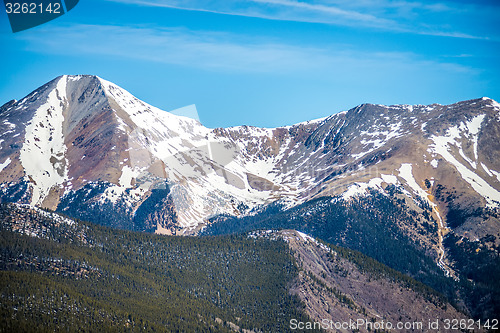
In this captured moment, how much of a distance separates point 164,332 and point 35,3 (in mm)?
119953

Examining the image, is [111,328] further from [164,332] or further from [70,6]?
[70,6]

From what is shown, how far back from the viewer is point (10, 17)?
117 metres

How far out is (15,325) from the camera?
168 metres

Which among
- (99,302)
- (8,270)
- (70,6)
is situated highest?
(70,6)

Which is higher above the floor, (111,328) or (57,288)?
(57,288)

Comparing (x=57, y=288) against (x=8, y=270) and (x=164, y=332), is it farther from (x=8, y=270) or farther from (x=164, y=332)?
(x=164, y=332)

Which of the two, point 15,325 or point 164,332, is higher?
point 15,325

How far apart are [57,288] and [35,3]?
105 metres

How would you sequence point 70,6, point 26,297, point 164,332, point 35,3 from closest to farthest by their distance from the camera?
point 70,6
point 35,3
point 26,297
point 164,332

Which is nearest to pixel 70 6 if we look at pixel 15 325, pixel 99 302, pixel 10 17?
pixel 10 17

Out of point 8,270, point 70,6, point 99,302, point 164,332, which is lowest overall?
point 164,332

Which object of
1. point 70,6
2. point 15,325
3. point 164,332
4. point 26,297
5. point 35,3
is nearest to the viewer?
point 70,6

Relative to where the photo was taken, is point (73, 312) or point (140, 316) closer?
point (73, 312)

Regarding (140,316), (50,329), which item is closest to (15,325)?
(50,329)
